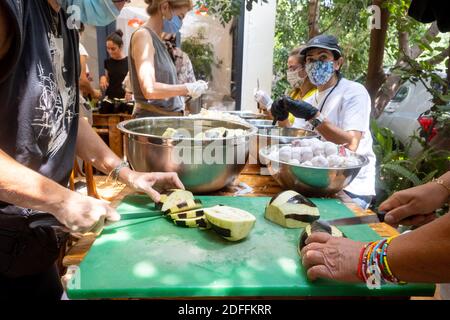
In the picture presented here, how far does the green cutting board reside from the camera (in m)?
1.00

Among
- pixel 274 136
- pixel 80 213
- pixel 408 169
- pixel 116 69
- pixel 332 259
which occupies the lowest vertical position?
pixel 408 169

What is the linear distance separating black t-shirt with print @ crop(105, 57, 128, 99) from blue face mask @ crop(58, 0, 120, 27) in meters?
4.75

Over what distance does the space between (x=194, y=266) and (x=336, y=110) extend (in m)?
1.98

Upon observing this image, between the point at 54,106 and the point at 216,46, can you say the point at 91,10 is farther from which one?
the point at 216,46

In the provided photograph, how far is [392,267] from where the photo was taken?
978 mm

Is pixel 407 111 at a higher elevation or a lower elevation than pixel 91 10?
lower

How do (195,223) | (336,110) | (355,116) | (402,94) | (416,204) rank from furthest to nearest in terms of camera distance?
(402,94)
(336,110)
(355,116)
(416,204)
(195,223)

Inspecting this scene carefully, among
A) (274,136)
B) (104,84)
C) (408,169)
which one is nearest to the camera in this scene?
(274,136)

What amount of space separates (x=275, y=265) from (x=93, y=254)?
2.02ft

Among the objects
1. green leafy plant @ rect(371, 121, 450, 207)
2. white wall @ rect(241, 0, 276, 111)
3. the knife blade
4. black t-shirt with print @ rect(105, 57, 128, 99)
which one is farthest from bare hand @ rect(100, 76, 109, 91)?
the knife blade

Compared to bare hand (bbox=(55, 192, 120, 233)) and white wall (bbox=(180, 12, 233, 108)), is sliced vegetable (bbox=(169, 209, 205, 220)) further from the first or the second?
white wall (bbox=(180, 12, 233, 108))

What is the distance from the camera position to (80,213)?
42.9 inches

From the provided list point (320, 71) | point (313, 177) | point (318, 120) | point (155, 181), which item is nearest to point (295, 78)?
point (320, 71)

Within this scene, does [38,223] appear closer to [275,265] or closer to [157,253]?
[157,253]
